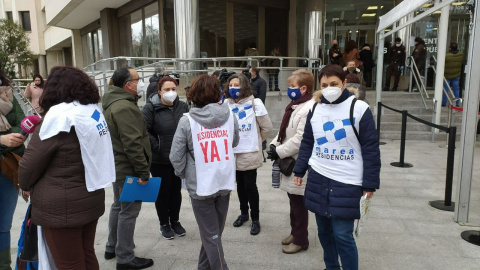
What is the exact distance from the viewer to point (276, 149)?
3393 millimetres

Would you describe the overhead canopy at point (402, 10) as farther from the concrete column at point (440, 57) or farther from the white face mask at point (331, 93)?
the white face mask at point (331, 93)

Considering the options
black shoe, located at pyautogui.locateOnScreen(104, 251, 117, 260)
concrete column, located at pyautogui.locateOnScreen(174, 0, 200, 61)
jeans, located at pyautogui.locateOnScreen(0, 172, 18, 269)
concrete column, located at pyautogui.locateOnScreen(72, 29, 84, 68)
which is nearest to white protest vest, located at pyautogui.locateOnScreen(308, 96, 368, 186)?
black shoe, located at pyautogui.locateOnScreen(104, 251, 117, 260)

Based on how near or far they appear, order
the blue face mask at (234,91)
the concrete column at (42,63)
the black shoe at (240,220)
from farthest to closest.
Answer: the concrete column at (42,63), the black shoe at (240,220), the blue face mask at (234,91)

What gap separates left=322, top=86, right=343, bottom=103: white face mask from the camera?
258cm

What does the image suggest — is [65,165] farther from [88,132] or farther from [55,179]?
[88,132]

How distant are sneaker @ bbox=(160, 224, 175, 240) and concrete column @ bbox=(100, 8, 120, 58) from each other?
1681 cm

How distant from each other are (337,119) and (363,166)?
0.38m

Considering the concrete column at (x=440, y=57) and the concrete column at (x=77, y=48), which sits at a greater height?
the concrete column at (x=77, y=48)

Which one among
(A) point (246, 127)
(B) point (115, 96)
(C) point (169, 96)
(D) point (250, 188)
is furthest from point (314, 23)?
(B) point (115, 96)

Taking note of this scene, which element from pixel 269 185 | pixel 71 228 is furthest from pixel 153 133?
pixel 269 185

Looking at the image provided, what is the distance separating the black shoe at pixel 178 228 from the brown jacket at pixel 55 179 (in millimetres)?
1826

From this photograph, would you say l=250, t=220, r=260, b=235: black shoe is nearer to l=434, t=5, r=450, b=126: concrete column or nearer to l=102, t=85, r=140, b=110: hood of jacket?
l=102, t=85, r=140, b=110: hood of jacket

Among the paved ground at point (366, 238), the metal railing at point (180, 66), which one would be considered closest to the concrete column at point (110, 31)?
the metal railing at point (180, 66)

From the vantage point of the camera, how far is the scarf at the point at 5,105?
2.73m
